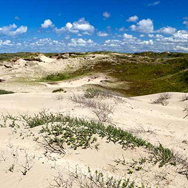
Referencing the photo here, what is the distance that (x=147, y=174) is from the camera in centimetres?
478

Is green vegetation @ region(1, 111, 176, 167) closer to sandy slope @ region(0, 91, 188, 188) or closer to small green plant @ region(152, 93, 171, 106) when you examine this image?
sandy slope @ region(0, 91, 188, 188)

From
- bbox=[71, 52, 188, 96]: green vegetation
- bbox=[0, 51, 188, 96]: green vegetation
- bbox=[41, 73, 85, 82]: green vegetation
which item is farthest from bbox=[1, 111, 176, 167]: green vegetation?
bbox=[41, 73, 85, 82]: green vegetation

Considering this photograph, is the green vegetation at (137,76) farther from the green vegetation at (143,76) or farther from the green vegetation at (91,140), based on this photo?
the green vegetation at (91,140)

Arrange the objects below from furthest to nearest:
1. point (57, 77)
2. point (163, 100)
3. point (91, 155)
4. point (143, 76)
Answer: point (57, 77) → point (143, 76) → point (163, 100) → point (91, 155)

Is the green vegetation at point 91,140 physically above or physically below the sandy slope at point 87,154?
above

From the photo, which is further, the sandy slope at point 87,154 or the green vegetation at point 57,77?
the green vegetation at point 57,77

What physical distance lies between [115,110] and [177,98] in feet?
27.4

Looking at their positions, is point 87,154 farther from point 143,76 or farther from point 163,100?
point 143,76

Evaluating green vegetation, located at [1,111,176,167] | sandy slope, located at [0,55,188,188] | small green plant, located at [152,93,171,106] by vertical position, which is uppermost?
green vegetation, located at [1,111,176,167]

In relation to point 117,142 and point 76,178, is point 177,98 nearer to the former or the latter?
point 117,142

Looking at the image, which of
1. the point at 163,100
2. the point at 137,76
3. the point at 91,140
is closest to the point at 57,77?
the point at 137,76

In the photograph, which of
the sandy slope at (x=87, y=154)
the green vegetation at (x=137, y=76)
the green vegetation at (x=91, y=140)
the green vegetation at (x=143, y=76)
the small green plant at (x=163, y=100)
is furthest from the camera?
the green vegetation at (x=137, y=76)

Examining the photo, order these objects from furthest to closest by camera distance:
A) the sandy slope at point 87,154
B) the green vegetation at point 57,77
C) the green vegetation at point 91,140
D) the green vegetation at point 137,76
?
the green vegetation at point 57,77, the green vegetation at point 137,76, the green vegetation at point 91,140, the sandy slope at point 87,154

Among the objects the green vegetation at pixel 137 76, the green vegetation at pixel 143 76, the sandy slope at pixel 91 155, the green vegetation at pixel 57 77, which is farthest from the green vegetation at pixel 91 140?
the green vegetation at pixel 57 77
